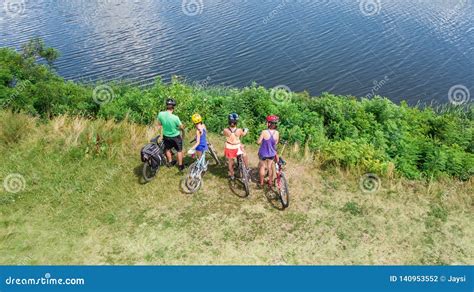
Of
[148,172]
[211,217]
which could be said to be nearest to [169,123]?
[148,172]

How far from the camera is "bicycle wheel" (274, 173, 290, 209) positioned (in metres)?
10.5

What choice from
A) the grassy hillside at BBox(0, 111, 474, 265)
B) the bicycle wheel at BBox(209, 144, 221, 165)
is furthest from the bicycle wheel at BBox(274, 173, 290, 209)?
the bicycle wheel at BBox(209, 144, 221, 165)

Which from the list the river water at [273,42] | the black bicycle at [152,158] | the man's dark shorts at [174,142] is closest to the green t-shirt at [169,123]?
the man's dark shorts at [174,142]

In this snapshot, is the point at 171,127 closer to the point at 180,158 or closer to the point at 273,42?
the point at 180,158

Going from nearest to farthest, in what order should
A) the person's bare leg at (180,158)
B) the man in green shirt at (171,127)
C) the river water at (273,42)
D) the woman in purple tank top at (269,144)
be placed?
the woman in purple tank top at (269,144) < the man in green shirt at (171,127) < the person's bare leg at (180,158) < the river water at (273,42)

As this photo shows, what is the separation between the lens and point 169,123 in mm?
11227

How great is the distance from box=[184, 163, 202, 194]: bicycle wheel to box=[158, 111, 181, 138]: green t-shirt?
1111 millimetres

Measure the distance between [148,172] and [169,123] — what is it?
174 cm

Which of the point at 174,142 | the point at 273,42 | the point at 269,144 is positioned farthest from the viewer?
the point at 273,42

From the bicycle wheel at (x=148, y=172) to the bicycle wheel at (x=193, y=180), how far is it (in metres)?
1.13

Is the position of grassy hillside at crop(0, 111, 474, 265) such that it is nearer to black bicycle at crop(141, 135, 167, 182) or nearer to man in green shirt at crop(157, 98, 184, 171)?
black bicycle at crop(141, 135, 167, 182)

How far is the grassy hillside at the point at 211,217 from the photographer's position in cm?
943

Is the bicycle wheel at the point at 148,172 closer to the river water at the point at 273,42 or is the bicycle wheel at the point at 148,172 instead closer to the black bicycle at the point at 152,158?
the black bicycle at the point at 152,158

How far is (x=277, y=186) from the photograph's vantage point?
1080 centimetres
